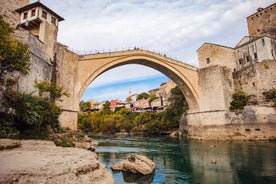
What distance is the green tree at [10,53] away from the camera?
7.77 meters

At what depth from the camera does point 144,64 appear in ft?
67.4

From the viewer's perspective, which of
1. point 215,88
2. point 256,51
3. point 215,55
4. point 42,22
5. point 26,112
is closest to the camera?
point 26,112

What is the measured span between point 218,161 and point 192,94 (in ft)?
40.7

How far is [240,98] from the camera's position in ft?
63.5

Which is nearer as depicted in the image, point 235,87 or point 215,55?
point 235,87

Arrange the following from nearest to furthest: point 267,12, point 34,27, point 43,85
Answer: point 43,85, point 34,27, point 267,12

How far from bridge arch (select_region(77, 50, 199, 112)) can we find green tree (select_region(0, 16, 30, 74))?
5903 millimetres

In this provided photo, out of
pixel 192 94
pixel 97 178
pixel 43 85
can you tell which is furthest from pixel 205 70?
pixel 97 178

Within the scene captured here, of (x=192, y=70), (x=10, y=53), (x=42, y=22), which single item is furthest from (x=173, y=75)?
(x=10, y=53)

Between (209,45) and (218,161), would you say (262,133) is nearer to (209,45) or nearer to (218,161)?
(218,161)

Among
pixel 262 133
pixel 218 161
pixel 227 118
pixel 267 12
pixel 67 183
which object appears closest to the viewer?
pixel 67 183

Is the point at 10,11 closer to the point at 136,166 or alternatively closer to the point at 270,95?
the point at 136,166

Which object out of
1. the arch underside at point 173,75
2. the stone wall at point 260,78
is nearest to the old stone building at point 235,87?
the stone wall at point 260,78

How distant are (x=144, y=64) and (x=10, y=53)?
13.8 meters
